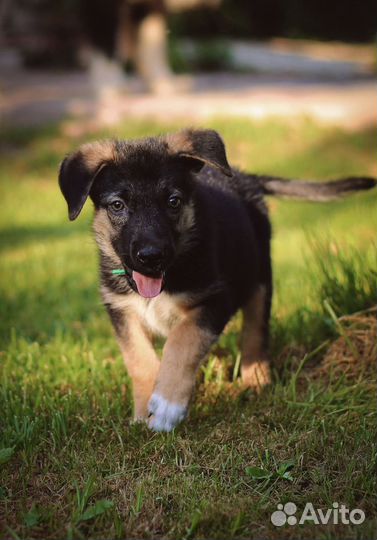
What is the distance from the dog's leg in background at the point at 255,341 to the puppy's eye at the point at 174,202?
30.9 inches

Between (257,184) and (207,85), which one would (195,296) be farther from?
(207,85)

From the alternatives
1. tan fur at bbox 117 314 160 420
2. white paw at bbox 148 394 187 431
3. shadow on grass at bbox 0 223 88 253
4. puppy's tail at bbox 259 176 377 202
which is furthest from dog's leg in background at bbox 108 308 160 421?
shadow on grass at bbox 0 223 88 253

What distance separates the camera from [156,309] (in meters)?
3.24

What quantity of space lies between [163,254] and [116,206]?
402 mm

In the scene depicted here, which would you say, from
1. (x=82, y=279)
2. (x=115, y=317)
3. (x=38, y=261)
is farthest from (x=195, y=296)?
(x=38, y=261)

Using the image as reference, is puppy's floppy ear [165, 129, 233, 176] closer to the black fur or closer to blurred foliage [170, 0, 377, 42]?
the black fur

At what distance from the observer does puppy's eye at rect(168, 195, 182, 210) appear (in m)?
3.18

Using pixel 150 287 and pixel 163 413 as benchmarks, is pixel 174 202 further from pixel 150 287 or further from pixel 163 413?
pixel 163 413

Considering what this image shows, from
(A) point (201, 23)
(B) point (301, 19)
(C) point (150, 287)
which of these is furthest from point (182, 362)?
(B) point (301, 19)

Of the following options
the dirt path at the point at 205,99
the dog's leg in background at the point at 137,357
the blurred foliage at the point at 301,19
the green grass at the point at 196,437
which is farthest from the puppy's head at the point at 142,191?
the blurred foliage at the point at 301,19

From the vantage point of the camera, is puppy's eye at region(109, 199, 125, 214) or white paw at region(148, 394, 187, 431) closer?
white paw at region(148, 394, 187, 431)

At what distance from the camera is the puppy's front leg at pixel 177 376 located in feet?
9.82

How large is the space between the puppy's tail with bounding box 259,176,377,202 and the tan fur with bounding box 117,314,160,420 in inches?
47.7

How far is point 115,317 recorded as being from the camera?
3373 millimetres
